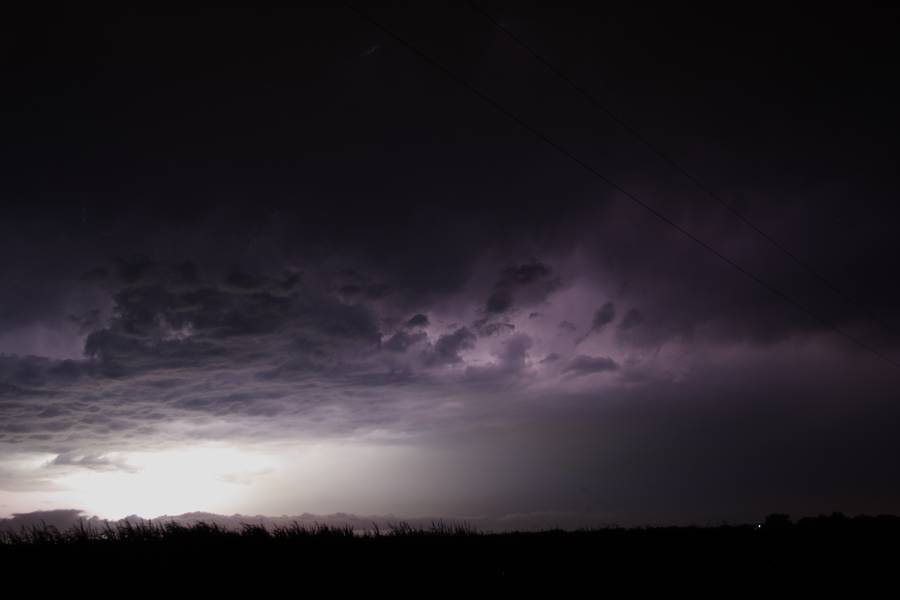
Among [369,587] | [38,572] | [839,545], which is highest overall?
[38,572]

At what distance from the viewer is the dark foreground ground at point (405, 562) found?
10.5 meters

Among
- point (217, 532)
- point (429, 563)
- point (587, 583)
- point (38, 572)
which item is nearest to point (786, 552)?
point (587, 583)

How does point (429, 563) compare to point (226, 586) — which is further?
point (429, 563)

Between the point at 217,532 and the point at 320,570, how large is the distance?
475 cm

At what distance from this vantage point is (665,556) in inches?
779

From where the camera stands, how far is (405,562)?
12.8 meters

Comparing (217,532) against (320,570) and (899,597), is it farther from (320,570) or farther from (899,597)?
(899,597)

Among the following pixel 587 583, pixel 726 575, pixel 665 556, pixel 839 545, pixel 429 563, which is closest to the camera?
pixel 429 563

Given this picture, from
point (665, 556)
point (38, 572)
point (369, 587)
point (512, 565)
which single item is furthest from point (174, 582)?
point (665, 556)

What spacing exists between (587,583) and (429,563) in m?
3.99

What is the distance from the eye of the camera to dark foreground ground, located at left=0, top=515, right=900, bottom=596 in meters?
10.5

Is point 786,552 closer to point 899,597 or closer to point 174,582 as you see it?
point 899,597

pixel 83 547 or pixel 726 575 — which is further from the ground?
pixel 83 547

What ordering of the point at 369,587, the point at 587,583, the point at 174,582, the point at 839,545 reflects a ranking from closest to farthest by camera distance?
1. the point at 174,582
2. the point at 369,587
3. the point at 587,583
4. the point at 839,545
